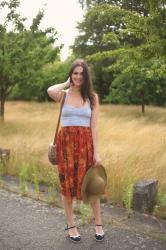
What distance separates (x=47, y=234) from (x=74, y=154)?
0.95 m

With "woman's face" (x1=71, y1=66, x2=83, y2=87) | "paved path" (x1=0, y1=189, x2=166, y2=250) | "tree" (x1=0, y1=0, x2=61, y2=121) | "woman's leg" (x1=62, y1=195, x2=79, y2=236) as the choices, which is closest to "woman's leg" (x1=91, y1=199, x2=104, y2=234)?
"paved path" (x1=0, y1=189, x2=166, y2=250)

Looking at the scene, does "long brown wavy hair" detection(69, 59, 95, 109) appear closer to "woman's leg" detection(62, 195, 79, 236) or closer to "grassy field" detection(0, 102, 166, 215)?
"woman's leg" detection(62, 195, 79, 236)

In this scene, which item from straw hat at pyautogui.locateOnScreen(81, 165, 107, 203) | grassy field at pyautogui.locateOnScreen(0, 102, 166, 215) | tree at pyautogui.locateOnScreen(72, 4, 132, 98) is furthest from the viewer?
tree at pyautogui.locateOnScreen(72, 4, 132, 98)

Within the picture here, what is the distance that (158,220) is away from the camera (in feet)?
18.3

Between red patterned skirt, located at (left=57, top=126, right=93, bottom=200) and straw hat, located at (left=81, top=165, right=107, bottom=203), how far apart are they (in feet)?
0.18

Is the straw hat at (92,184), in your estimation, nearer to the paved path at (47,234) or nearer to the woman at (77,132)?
the woman at (77,132)

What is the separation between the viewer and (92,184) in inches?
179

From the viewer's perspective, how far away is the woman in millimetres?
4543

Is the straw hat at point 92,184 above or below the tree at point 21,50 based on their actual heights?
below

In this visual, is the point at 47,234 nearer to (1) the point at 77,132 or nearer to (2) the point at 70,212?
(2) the point at 70,212

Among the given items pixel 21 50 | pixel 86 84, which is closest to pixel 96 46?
pixel 21 50

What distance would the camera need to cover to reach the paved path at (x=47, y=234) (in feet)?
14.9

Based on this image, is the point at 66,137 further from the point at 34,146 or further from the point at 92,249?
the point at 34,146

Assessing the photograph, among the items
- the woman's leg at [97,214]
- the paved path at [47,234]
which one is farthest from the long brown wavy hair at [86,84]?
the paved path at [47,234]
